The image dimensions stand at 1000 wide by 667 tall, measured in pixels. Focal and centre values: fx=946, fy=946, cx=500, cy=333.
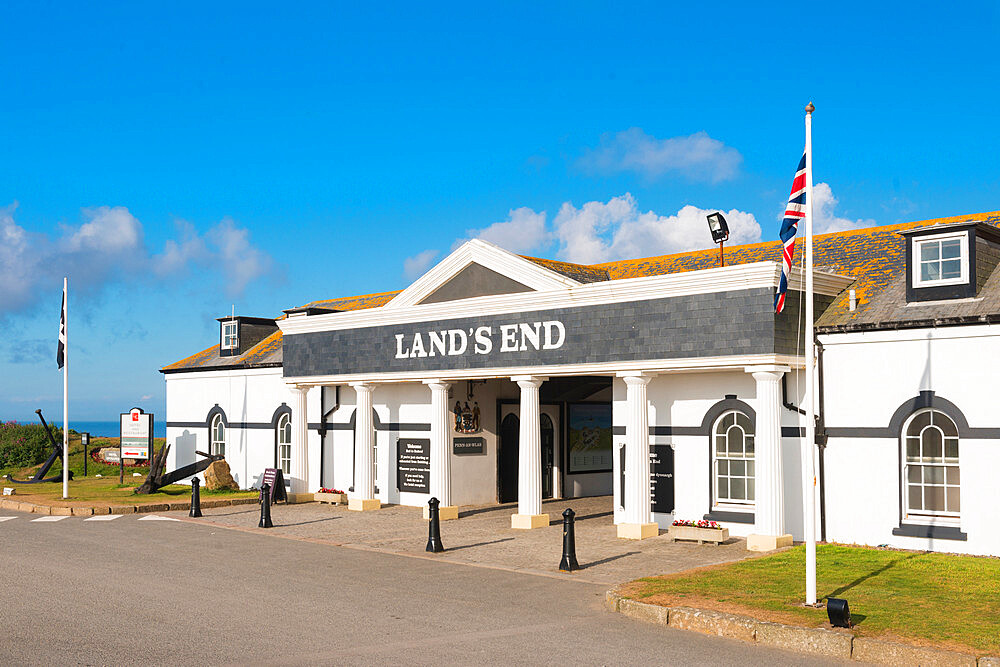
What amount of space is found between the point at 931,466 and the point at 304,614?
11232 millimetres

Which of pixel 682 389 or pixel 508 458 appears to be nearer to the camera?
pixel 682 389

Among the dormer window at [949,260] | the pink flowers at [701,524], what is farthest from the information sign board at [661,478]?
the dormer window at [949,260]

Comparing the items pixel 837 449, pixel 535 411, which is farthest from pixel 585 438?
pixel 837 449

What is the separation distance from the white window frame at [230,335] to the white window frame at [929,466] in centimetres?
2258

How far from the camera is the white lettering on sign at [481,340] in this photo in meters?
20.8

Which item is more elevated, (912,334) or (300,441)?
(912,334)

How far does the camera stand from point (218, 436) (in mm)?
32250

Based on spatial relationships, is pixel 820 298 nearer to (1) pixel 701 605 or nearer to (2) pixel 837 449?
(2) pixel 837 449

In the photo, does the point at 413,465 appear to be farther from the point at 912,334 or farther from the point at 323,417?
the point at 912,334

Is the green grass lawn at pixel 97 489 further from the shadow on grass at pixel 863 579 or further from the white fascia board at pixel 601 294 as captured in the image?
the shadow on grass at pixel 863 579

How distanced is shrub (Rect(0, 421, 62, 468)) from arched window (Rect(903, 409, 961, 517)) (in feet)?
117

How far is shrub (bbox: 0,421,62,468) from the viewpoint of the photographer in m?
41.0

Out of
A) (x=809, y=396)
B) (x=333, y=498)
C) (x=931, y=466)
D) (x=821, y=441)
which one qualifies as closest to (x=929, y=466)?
(x=931, y=466)

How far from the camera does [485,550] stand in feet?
58.5
